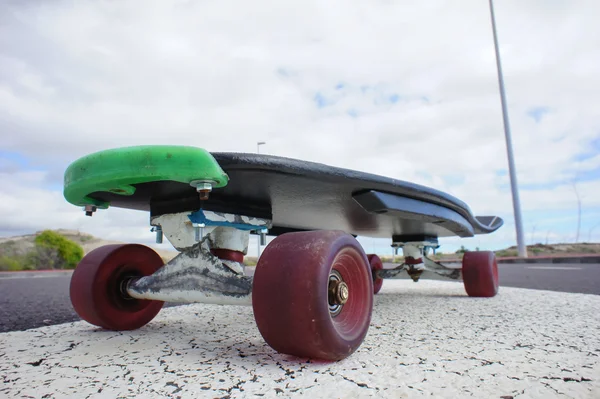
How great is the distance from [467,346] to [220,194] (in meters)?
1.20

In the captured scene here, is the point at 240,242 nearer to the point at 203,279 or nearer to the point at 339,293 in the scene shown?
the point at 203,279

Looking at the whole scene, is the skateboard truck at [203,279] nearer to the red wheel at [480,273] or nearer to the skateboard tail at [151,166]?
the skateboard tail at [151,166]

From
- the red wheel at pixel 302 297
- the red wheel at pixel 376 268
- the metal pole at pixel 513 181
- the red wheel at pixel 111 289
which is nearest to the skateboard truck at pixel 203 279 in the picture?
the red wheel at pixel 111 289

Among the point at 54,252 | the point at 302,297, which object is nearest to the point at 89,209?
the point at 302,297

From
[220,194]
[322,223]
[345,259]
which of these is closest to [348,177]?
[345,259]

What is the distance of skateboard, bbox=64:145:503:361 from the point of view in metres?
1.17

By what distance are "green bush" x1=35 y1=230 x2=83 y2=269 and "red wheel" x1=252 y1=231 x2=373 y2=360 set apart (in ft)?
51.8

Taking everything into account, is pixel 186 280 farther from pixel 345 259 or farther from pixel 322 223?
pixel 322 223

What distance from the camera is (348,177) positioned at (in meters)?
1.67

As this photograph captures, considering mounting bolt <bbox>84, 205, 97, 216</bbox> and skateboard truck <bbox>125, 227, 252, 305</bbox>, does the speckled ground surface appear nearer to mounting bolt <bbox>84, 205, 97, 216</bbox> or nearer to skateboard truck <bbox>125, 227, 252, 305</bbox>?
skateboard truck <bbox>125, 227, 252, 305</bbox>

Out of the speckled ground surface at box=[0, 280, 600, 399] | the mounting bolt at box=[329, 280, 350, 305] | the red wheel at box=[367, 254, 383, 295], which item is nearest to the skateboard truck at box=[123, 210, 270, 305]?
the speckled ground surface at box=[0, 280, 600, 399]

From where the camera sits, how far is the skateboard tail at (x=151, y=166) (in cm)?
133

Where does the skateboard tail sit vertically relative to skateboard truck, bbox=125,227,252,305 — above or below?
above

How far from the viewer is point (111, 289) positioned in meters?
1.85
